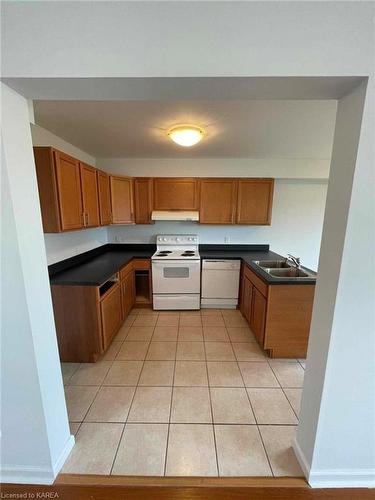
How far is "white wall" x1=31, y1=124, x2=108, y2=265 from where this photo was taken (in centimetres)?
227

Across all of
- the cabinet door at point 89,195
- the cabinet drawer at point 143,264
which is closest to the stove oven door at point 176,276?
the cabinet drawer at point 143,264

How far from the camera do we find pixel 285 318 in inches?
88.4

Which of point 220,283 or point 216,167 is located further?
point 216,167

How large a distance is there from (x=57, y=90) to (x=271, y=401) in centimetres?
253

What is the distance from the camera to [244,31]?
2.81 ft

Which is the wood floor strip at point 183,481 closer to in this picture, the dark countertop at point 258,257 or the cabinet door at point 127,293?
the dark countertop at point 258,257

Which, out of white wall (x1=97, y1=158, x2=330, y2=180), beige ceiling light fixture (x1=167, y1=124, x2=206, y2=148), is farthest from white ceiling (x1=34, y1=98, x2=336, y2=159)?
white wall (x1=97, y1=158, x2=330, y2=180)

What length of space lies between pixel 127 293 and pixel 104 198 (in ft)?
4.55

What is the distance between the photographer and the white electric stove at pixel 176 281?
10.6ft

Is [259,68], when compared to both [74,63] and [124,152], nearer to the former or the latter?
[74,63]

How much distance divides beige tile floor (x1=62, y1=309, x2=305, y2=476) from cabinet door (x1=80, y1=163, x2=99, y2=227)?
1512 millimetres

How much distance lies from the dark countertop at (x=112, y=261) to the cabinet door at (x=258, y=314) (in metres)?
0.27

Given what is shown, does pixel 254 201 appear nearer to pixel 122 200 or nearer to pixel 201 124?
pixel 201 124

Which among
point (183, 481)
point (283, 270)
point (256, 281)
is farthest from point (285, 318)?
point (183, 481)
